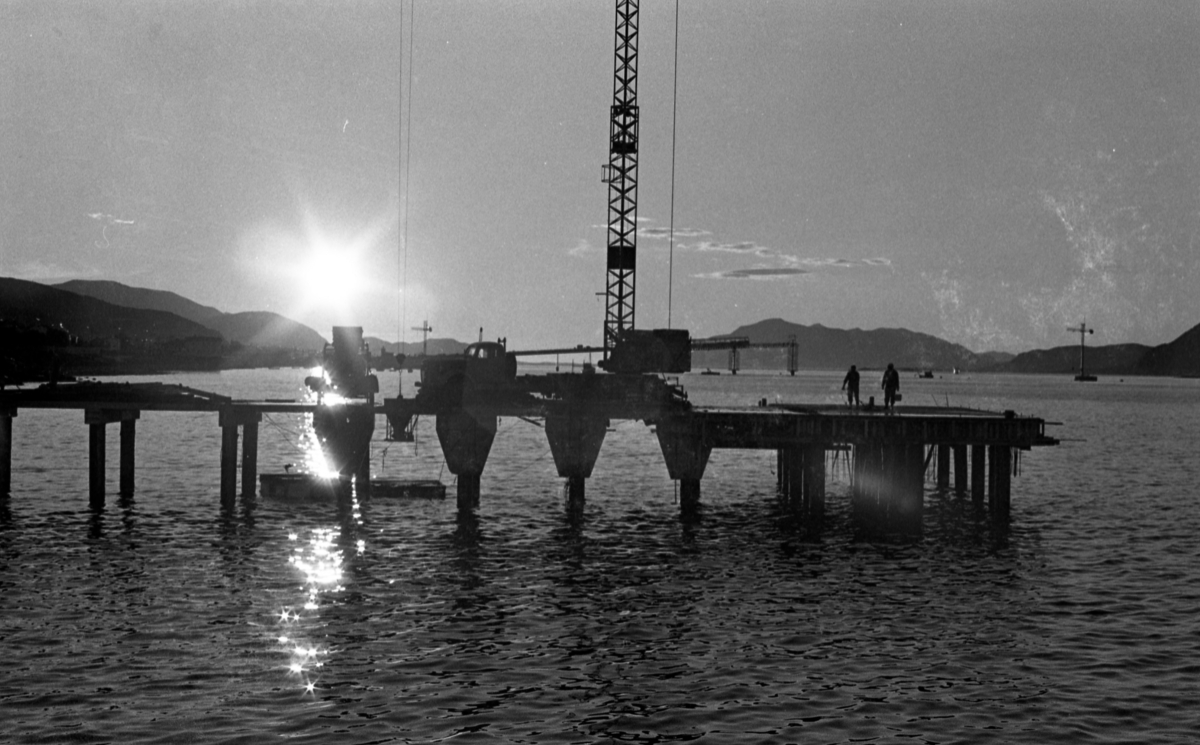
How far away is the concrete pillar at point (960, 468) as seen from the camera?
5975cm

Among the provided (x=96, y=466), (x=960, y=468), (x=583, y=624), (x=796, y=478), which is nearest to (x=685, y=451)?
(x=796, y=478)

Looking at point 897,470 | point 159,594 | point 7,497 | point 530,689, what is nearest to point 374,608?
point 159,594

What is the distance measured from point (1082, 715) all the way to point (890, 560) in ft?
58.0

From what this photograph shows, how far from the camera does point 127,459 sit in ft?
178

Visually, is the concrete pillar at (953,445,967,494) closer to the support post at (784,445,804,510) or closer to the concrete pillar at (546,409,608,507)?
the support post at (784,445,804,510)

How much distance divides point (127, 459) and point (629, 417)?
Answer: 23.8 meters

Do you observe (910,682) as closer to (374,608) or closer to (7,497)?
(374,608)

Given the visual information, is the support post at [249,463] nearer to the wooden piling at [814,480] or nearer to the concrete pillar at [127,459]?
the concrete pillar at [127,459]

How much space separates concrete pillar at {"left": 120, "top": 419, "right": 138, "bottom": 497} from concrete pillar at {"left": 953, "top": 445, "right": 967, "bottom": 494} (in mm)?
40453

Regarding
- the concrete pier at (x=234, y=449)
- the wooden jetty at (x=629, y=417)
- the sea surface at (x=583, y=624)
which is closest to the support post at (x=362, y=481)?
the wooden jetty at (x=629, y=417)

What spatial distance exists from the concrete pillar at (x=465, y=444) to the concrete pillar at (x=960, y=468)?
83.0 feet

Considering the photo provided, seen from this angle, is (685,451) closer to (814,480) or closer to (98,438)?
(814,480)

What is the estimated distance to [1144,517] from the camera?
5372 centimetres

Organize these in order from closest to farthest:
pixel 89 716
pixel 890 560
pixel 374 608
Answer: pixel 89 716 → pixel 374 608 → pixel 890 560
